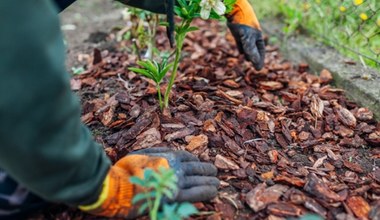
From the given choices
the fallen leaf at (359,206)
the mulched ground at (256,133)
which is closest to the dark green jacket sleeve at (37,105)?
the mulched ground at (256,133)

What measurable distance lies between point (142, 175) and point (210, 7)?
657mm

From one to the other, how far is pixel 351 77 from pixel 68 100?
4.89 feet

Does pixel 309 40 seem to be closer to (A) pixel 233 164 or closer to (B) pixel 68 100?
(A) pixel 233 164

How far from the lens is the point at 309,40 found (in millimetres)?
2656

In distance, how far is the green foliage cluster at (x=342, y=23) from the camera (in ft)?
7.34

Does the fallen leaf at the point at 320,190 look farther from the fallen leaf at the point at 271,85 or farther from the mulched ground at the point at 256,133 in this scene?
the fallen leaf at the point at 271,85

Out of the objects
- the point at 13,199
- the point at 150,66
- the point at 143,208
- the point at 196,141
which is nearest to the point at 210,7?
the point at 150,66

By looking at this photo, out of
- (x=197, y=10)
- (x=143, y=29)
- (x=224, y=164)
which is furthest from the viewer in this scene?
(x=143, y=29)

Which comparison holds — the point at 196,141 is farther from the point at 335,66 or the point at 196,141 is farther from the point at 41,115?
the point at 335,66

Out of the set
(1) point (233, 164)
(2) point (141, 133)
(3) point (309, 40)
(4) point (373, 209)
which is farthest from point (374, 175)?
(3) point (309, 40)

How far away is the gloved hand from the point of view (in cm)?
125

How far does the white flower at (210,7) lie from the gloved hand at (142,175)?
51 centimetres

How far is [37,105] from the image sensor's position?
1.03m

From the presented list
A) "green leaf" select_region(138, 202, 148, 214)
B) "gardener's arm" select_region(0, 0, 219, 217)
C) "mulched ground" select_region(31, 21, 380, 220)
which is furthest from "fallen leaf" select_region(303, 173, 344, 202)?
"gardener's arm" select_region(0, 0, 219, 217)
